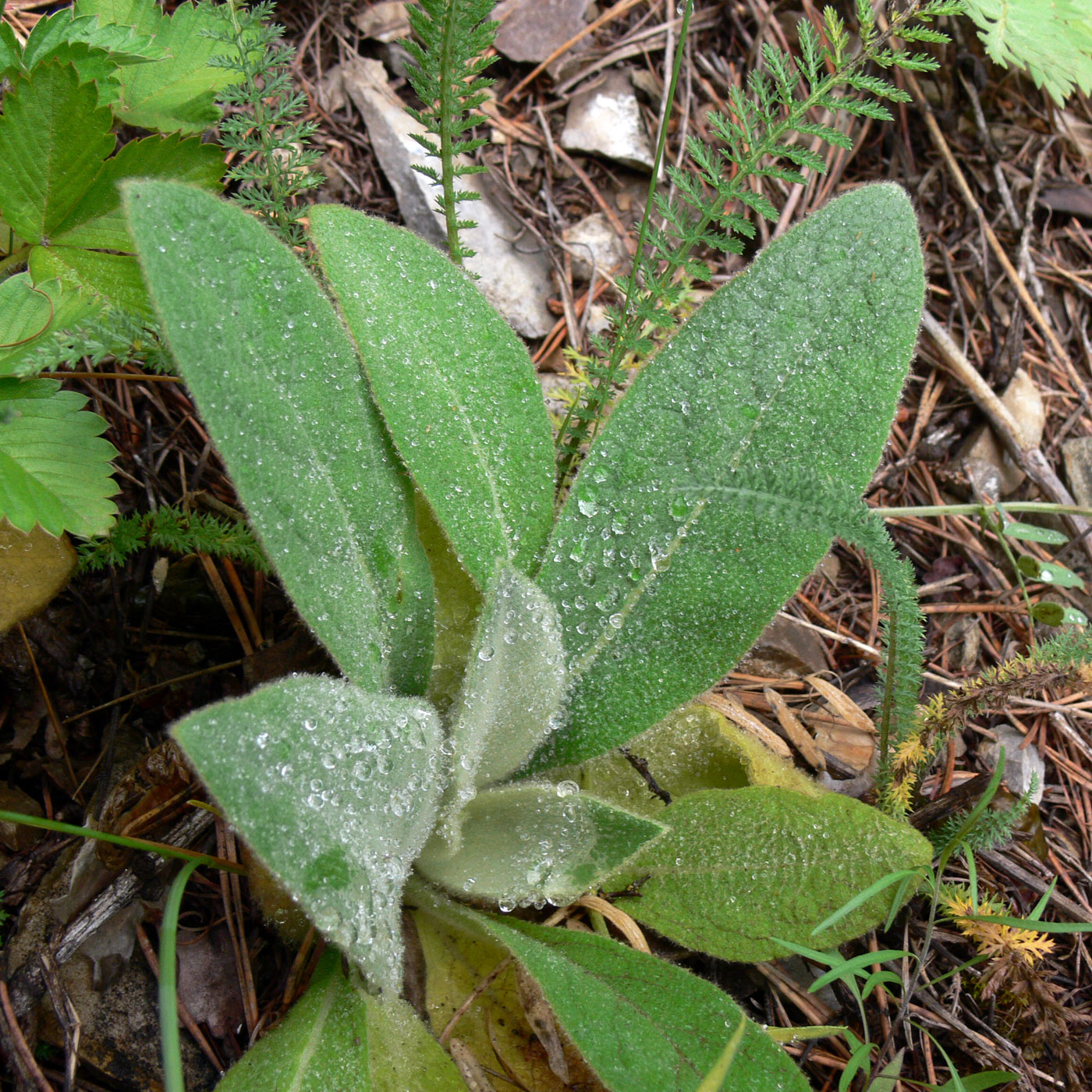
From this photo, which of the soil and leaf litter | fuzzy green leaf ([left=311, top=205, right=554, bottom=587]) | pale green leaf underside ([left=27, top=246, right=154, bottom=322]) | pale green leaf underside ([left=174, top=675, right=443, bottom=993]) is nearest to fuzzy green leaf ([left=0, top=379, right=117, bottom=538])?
the soil and leaf litter

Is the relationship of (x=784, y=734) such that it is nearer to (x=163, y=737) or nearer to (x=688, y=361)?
(x=688, y=361)

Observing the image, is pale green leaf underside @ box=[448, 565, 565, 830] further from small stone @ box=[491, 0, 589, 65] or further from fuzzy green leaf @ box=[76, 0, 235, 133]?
small stone @ box=[491, 0, 589, 65]

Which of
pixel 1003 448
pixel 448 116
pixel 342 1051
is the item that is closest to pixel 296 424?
pixel 448 116

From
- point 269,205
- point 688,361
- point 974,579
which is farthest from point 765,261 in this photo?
point 974,579

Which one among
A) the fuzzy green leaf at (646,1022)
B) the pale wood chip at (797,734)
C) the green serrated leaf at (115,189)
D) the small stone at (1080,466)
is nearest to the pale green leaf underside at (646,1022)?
the fuzzy green leaf at (646,1022)

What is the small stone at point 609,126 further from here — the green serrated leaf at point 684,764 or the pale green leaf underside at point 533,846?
the pale green leaf underside at point 533,846

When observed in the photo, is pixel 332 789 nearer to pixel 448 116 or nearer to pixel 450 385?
pixel 450 385
